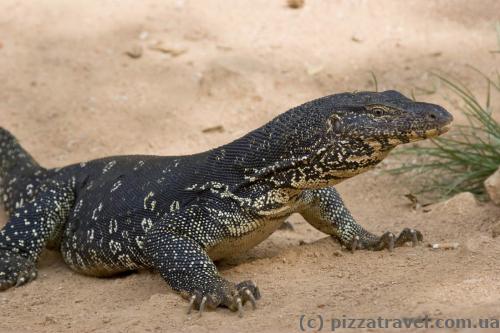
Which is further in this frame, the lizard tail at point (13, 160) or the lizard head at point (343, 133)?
the lizard tail at point (13, 160)

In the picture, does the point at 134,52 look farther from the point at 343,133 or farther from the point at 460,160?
the point at 343,133

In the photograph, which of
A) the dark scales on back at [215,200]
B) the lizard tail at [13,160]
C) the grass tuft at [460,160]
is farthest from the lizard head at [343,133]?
the lizard tail at [13,160]

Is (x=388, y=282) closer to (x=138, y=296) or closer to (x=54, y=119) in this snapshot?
(x=138, y=296)

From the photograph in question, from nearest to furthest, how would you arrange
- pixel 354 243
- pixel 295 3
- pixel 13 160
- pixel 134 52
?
pixel 354 243 < pixel 13 160 < pixel 134 52 < pixel 295 3

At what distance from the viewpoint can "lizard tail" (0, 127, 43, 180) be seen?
29.9 feet

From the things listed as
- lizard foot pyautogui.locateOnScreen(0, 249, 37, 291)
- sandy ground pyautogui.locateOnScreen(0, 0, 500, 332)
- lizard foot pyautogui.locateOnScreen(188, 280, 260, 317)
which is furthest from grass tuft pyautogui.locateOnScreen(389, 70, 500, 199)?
lizard foot pyautogui.locateOnScreen(0, 249, 37, 291)

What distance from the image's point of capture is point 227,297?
618 centimetres

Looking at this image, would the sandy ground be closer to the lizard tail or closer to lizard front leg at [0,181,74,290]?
lizard front leg at [0,181,74,290]

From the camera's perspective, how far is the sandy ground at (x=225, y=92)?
21.8ft

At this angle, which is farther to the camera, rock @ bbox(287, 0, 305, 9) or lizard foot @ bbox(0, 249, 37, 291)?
rock @ bbox(287, 0, 305, 9)

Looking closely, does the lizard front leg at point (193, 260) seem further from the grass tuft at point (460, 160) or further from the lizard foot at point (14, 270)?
the grass tuft at point (460, 160)

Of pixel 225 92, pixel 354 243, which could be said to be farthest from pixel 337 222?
pixel 225 92

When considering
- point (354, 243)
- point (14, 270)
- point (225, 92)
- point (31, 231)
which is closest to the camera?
point (354, 243)

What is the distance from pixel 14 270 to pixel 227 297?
2533 millimetres
